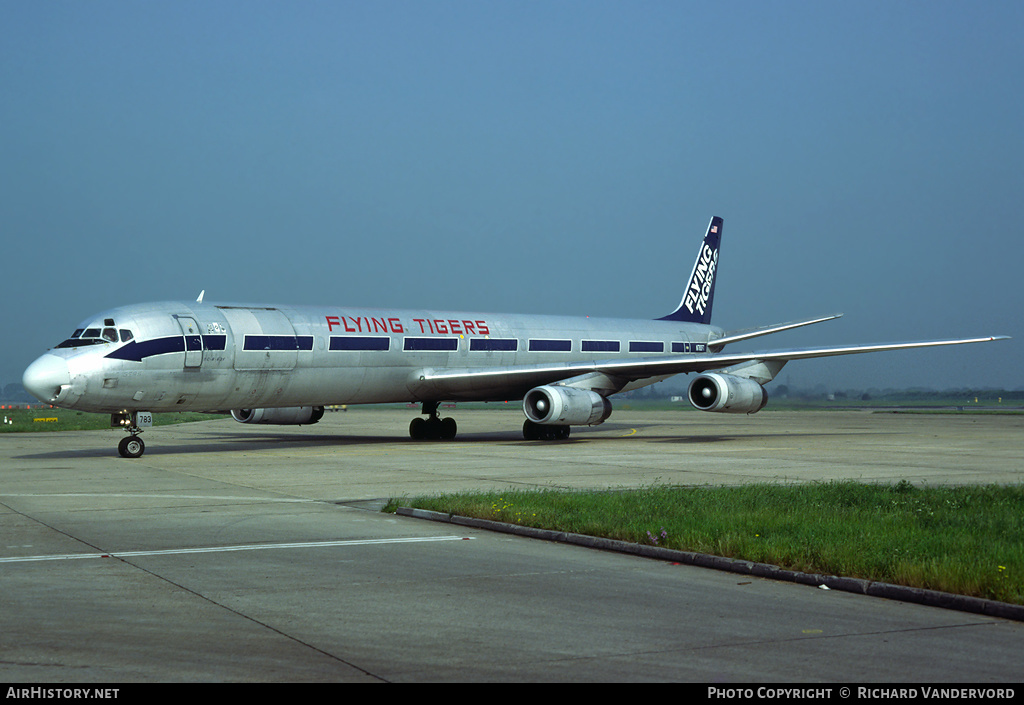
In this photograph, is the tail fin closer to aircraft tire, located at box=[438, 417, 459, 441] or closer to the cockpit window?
aircraft tire, located at box=[438, 417, 459, 441]

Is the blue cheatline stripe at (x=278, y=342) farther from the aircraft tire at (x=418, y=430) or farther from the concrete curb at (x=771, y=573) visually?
the concrete curb at (x=771, y=573)

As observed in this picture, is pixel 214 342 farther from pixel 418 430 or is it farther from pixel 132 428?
pixel 418 430

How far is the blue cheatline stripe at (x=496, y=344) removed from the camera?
32656 mm

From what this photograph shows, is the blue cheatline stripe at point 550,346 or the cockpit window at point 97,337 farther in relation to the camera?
the blue cheatline stripe at point 550,346

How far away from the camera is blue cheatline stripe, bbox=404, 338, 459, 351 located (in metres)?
30.4

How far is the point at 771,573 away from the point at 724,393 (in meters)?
20.9

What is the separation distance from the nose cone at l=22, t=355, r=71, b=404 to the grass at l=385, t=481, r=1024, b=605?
12292 millimetres

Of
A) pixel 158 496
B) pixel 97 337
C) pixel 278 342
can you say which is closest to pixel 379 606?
pixel 158 496

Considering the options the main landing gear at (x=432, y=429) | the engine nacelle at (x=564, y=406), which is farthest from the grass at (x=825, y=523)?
the main landing gear at (x=432, y=429)

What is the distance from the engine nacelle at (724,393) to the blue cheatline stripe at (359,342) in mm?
9077

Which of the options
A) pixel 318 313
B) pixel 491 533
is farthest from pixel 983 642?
pixel 318 313

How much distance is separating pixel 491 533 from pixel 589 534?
52.0 inches

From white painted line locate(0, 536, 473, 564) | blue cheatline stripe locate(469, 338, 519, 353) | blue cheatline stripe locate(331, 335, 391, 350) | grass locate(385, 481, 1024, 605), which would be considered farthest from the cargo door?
white painted line locate(0, 536, 473, 564)
